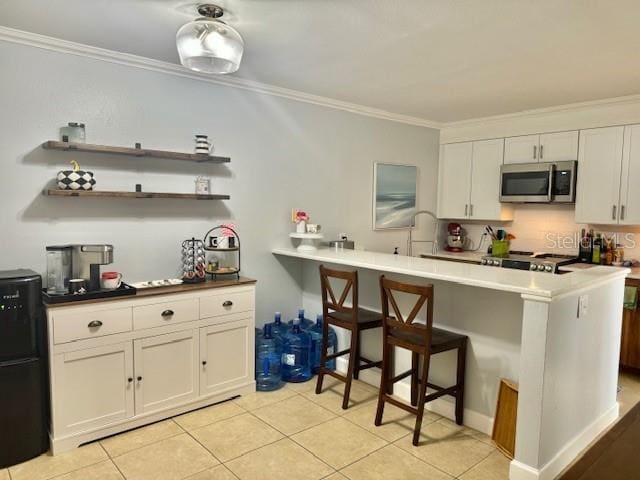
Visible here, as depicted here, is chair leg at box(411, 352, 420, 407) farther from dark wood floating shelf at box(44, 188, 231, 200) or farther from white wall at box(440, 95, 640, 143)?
white wall at box(440, 95, 640, 143)

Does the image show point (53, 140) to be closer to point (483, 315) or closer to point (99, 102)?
point (99, 102)

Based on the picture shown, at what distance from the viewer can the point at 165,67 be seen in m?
3.32

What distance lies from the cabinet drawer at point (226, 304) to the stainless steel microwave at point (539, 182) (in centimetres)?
309

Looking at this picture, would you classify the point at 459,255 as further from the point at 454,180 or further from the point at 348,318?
the point at 348,318

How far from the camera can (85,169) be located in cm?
303

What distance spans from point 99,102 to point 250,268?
5.58 ft

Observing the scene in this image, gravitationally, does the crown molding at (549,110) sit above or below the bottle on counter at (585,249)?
above

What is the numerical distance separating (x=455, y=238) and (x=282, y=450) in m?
3.70

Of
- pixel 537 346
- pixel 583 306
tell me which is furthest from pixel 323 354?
pixel 583 306

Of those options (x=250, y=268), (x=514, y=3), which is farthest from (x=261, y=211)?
(x=514, y=3)

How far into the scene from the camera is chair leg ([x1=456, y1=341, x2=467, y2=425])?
2865mm

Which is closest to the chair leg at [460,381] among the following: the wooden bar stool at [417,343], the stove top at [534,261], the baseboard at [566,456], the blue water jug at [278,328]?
the wooden bar stool at [417,343]

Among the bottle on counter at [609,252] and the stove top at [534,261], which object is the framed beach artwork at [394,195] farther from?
the bottle on counter at [609,252]

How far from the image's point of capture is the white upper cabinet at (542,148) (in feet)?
14.6
